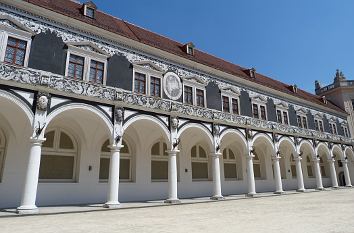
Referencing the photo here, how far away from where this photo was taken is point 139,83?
15.7 metres

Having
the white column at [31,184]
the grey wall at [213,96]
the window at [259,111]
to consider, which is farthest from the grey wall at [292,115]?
the white column at [31,184]

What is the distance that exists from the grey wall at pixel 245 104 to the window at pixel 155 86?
25.5 feet

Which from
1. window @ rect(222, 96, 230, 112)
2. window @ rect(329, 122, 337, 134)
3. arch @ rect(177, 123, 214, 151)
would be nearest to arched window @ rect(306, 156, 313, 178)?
window @ rect(329, 122, 337, 134)

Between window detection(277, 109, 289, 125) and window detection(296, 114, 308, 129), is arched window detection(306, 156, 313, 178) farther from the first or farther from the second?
window detection(277, 109, 289, 125)

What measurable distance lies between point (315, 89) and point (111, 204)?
3826cm

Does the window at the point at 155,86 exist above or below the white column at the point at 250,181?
above

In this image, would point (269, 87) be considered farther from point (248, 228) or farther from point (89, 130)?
point (248, 228)

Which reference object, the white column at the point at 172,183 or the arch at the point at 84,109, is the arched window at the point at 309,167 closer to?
the white column at the point at 172,183

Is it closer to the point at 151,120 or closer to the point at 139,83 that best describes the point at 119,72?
the point at 139,83

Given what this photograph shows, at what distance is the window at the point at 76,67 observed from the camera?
13281mm

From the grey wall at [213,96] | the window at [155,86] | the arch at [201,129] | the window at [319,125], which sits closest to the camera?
the window at [155,86]

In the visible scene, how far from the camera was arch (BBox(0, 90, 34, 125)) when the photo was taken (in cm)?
1052

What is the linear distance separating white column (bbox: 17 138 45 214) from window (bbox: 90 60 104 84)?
4.42 m

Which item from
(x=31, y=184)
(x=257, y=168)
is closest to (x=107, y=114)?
(x=31, y=184)
